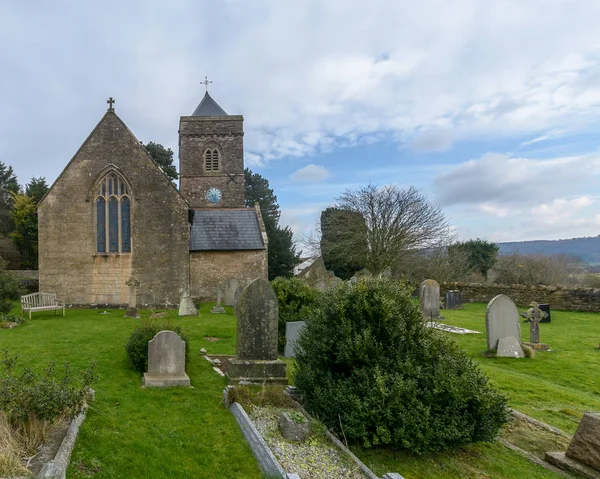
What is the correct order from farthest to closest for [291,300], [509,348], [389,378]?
[291,300]
[509,348]
[389,378]

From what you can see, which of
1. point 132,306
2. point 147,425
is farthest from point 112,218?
point 147,425

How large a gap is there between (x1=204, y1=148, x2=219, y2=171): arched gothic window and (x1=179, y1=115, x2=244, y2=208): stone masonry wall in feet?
0.77

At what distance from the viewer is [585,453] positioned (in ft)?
15.2

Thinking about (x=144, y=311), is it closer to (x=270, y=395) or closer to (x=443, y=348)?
(x=270, y=395)

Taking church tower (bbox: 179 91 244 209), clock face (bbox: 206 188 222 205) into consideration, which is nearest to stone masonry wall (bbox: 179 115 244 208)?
church tower (bbox: 179 91 244 209)

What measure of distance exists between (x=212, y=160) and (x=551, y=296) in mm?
22879

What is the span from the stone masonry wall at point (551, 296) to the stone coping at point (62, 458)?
20.6 meters

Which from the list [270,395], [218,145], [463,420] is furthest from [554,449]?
[218,145]

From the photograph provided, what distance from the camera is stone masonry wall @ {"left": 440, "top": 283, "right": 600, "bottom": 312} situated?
1852 centimetres

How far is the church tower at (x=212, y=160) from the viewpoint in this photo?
29.0 metres

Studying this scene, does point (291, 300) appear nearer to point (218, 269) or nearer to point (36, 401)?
point (36, 401)

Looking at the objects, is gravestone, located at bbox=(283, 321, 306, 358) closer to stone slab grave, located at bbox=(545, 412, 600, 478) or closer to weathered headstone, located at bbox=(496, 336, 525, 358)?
weathered headstone, located at bbox=(496, 336, 525, 358)

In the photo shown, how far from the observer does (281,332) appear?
417 inches

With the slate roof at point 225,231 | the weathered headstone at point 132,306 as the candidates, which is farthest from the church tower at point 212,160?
the weathered headstone at point 132,306
